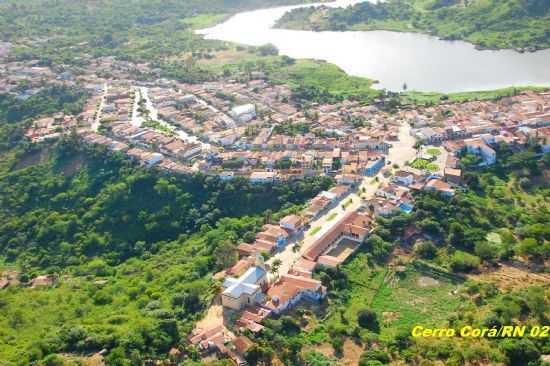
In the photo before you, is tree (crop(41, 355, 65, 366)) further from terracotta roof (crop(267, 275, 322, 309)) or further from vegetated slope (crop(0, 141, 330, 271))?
vegetated slope (crop(0, 141, 330, 271))

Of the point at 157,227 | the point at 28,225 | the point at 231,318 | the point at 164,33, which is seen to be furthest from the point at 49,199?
the point at 164,33

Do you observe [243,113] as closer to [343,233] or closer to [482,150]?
[482,150]

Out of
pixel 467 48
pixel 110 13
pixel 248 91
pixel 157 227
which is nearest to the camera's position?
pixel 157 227

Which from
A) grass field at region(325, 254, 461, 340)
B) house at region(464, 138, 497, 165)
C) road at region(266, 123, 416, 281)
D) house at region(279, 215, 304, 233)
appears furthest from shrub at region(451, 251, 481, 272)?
house at region(464, 138, 497, 165)

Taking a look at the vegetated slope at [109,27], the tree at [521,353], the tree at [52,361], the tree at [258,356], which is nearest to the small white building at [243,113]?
the vegetated slope at [109,27]

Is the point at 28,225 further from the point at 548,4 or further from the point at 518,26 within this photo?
the point at 548,4

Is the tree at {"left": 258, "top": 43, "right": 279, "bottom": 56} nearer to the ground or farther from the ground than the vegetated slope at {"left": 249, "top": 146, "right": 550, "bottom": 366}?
farther from the ground

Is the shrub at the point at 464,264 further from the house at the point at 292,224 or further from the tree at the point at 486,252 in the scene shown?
the house at the point at 292,224
